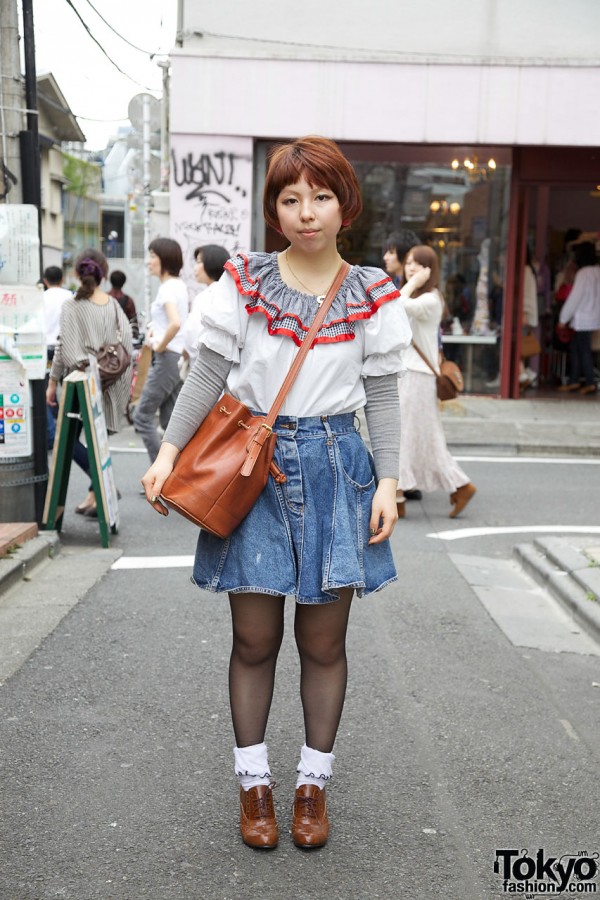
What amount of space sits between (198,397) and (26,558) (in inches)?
134

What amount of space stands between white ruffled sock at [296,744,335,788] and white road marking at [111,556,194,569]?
3.34 m

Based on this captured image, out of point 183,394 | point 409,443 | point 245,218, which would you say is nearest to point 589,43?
point 245,218

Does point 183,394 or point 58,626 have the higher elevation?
point 183,394

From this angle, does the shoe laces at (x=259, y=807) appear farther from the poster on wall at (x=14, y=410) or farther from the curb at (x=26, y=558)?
the poster on wall at (x=14, y=410)

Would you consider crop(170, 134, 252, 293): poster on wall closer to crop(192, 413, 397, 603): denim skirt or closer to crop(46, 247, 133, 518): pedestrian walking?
crop(46, 247, 133, 518): pedestrian walking

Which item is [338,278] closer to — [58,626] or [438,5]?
[58,626]

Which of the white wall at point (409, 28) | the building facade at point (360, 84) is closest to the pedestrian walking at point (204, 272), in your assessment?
the building facade at point (360, 84)

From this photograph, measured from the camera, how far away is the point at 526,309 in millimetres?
15625

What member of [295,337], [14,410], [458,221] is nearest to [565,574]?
[14,410]

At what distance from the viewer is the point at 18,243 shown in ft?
21.4

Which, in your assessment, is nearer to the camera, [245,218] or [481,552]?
[481,552]

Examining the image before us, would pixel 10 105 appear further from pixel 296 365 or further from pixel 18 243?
pixel 296 365

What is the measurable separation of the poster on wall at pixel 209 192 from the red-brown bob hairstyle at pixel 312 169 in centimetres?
1135

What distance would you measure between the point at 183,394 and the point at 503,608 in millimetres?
3253
